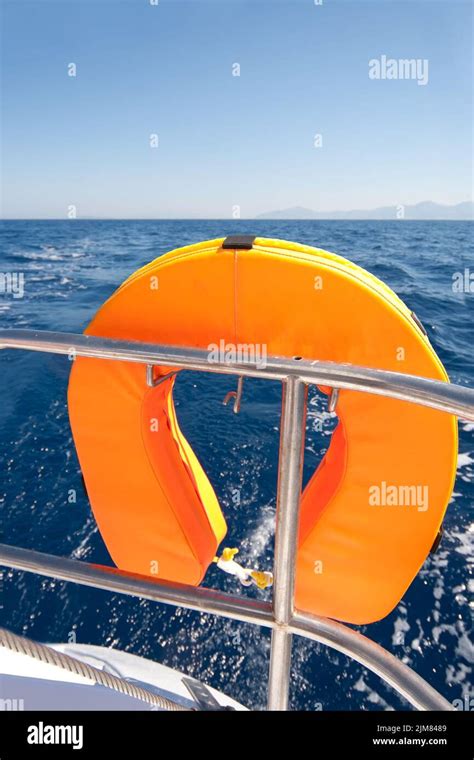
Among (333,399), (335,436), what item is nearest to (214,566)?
(335,436)

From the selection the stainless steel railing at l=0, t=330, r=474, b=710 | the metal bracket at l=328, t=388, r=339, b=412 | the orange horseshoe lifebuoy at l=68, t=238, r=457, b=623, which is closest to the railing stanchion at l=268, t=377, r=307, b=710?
the stainless steel railing at l=0, t=330, r=474, b=710

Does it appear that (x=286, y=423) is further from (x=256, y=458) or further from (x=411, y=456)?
(x=256, y=458)

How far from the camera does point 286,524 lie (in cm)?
94

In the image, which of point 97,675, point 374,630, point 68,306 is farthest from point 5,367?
point 97,675

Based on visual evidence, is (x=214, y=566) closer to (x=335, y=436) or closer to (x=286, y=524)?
(x=335, y=436)

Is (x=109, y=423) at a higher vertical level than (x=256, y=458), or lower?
higher

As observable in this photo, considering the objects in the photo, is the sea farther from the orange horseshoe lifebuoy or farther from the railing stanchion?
the railing stanchion

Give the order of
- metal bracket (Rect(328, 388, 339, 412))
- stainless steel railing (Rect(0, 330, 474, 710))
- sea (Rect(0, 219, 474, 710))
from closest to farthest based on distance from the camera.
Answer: stainless steel railing (Rect(0, 330, 474, 710)), metal bracket (Rect(328, 388, 339, 412)), sea (Rect(0, 219, 474, 710))

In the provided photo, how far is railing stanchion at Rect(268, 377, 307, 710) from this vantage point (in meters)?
0.88

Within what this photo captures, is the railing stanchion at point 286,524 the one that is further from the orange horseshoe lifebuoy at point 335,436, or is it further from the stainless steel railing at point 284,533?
the orange horseshoe lifebuoy at point 335,436

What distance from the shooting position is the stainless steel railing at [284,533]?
0.83 metres

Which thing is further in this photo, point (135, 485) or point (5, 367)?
point (5, 367)
